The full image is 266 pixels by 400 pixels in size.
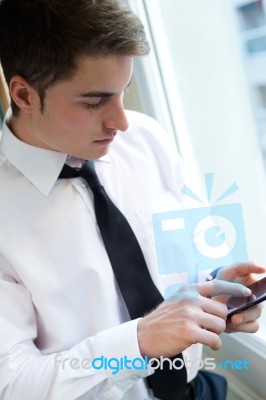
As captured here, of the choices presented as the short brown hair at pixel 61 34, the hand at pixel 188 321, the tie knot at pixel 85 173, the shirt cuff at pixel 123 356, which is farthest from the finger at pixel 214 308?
the short brown hair at pixel 61 34

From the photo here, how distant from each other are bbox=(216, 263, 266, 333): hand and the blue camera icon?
0.05 ft

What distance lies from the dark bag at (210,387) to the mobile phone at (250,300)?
270mm

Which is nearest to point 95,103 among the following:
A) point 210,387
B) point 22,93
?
point 22,93

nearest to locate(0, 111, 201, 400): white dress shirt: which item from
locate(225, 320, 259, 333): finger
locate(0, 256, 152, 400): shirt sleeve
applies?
locate(0, 256, 152, 400): shirt sleeve

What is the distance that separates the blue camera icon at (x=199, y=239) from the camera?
48 centimetres

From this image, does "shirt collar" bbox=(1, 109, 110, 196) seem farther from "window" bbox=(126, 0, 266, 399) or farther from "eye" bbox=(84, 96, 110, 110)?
"window" bbox=(126, 0, 266, 399)

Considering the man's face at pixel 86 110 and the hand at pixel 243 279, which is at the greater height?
the man's face at pixel 86 110

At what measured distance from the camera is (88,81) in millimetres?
533

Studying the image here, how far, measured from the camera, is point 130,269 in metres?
0.62

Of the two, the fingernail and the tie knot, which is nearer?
the fingernail

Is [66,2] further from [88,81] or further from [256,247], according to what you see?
[256,247]

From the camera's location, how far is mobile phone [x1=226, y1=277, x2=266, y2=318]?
0.48 m

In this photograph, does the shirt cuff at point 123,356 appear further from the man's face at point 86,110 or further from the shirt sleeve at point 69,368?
the man's face at point 86,110

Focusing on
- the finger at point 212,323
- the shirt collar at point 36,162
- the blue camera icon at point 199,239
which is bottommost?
the finger at point 212,323
